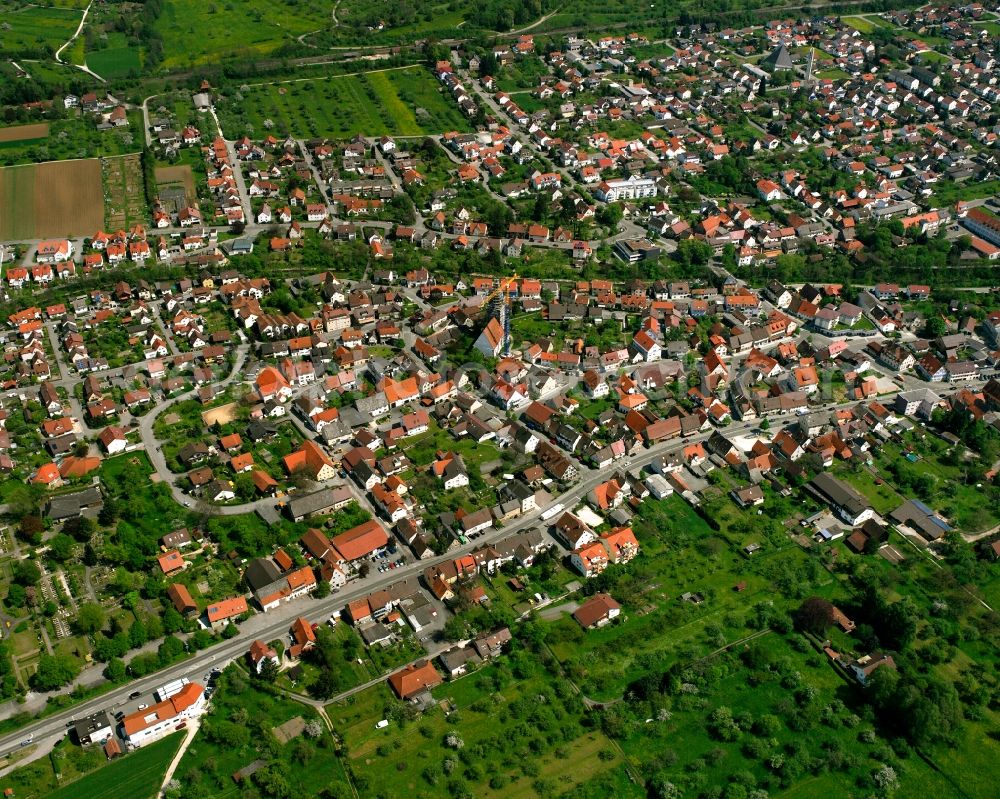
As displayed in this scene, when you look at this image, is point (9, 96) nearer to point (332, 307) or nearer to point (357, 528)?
point (332, 307)

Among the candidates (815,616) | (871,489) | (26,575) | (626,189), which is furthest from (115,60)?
(815,616)

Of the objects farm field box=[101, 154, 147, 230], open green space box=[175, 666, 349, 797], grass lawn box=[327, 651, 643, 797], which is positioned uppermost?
farm field box=[101, 154, 147, 230]

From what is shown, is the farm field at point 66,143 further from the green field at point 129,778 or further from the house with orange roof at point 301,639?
the green field at point 129,778

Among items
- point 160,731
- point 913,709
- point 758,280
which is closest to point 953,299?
point 758,280

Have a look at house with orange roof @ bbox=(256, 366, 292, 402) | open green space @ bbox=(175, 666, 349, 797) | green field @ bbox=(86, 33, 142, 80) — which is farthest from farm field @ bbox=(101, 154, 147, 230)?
open green space @ bbox=(175, 666, 349, 797)

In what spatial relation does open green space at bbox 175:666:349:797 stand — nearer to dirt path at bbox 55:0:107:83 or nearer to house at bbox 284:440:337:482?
house at bbox 284:440:337:482

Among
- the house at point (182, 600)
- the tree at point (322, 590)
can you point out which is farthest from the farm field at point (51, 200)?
the tree at point (322, 590)
